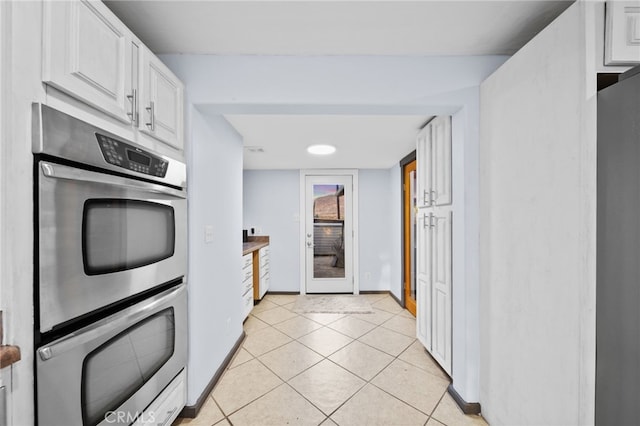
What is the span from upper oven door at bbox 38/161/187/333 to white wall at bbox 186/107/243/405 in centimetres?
36

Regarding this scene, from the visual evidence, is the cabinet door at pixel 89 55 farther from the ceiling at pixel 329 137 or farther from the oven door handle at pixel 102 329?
the ceiling at pixel 329 137

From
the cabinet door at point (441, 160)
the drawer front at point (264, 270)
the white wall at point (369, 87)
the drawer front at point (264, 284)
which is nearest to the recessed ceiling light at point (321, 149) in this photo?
the cabinet door at point (441, 160)

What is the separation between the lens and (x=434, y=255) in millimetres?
2404

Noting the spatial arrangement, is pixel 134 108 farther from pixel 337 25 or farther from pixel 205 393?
pixel 205 393

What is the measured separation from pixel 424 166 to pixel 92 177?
245 centimetres

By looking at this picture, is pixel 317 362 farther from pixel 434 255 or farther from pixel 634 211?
pixel 634 211

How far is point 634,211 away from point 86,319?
6.50ft

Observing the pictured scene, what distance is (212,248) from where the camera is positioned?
82.3 inches

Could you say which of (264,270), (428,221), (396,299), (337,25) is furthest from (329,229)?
(337,25)

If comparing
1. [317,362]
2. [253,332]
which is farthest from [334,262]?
[317,362]

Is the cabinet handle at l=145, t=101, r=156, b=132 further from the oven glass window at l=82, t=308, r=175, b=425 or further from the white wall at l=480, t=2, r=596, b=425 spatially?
the white wall at l=480, t=2, r=596, b=425

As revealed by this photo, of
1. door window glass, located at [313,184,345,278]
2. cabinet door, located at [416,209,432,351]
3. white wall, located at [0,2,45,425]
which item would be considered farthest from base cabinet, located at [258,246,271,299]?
white wall, located at [0,2,45,425]

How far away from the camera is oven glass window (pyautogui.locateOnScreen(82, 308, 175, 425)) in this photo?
3.34 ft

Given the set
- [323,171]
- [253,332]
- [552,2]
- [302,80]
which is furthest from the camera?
[323,171]
